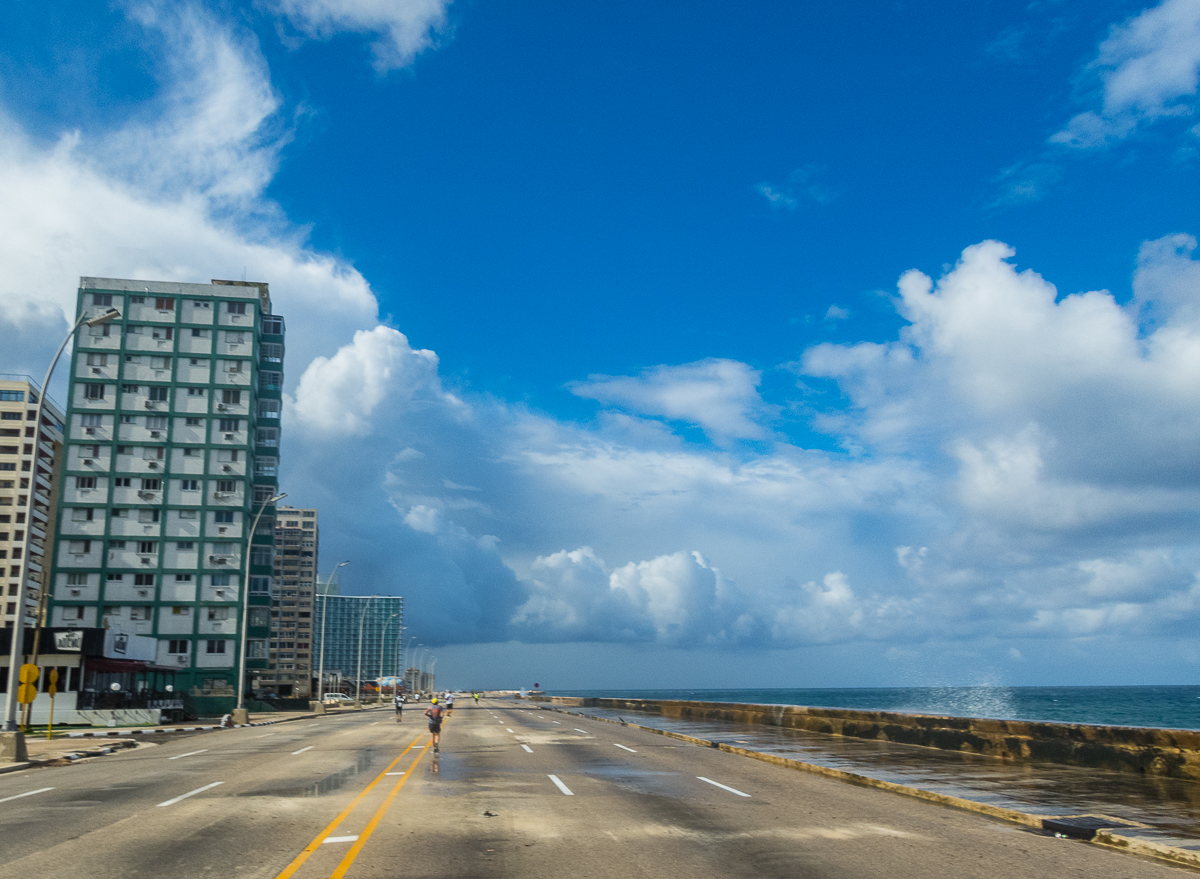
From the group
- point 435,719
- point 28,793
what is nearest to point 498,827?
point 28,793

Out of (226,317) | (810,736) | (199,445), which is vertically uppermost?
(226,317)

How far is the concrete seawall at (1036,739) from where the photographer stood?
15555 millimetres

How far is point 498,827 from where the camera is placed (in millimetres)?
11219

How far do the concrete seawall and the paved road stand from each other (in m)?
4.96

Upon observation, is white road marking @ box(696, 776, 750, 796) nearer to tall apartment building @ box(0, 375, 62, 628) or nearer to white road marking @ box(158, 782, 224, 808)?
white road marking @ box(158, 782, 224, 808)

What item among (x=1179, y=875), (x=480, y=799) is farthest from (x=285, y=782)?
(x=1179, y=875)

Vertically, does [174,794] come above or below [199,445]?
below

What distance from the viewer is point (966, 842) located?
35.0 ft

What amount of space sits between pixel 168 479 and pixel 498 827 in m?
77.8

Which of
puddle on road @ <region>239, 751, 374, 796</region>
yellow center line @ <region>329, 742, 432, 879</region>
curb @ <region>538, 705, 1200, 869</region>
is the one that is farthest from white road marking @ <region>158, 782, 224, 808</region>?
curb @ <region>538, 705, 1200, 869</region>

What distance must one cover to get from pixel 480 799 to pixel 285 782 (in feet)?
15.8

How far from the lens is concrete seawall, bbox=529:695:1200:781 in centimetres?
1555

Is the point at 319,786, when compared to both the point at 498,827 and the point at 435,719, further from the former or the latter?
the point at 435,719

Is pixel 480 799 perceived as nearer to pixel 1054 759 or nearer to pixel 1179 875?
pixel 1179 875
